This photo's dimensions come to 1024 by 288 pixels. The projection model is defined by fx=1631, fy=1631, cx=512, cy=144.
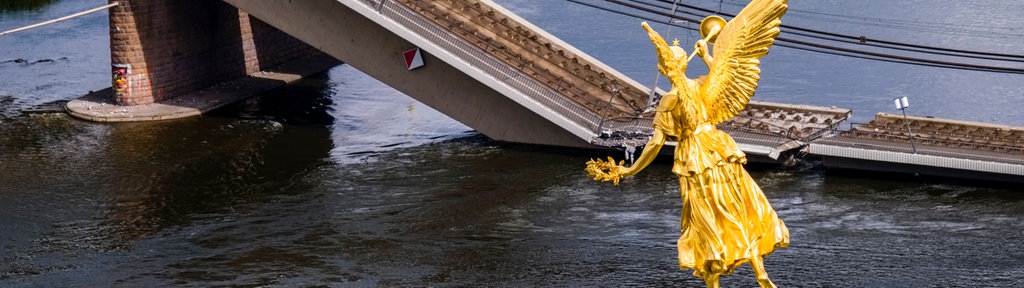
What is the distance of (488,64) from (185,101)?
46.2 ft

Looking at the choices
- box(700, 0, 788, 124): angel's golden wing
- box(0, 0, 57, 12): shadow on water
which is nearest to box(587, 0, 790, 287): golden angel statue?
box(700, 0, 788, 124): angel's golden wing

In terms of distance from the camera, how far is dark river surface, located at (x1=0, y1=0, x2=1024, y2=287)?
126 ft

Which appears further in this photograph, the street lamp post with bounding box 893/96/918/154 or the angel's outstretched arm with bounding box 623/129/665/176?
the street lamp post with bounding box 893/96/918/154

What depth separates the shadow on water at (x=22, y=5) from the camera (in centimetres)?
8312

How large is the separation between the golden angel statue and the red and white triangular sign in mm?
23740

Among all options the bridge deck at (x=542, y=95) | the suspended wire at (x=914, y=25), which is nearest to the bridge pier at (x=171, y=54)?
the bridge deck at (x=542, y=95)

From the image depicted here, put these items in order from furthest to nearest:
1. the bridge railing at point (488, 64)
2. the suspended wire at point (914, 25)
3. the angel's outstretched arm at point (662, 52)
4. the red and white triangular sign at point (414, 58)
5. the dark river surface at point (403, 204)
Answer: the suspended wire at point (914, 25), the red and white triangular sign at point (414, 58), the bridge railing at point (488, 64), the dark river surface at point (403, 204), the angel's outstretched arm at point (662, 52)

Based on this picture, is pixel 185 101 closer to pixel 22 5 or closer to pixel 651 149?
pixel 22 5

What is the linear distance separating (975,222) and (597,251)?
10235 millimetres

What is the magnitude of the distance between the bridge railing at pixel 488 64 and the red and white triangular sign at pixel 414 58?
129 cm

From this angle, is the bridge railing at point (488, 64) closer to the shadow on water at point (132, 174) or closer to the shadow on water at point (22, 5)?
the shadow on water at point (132, 174)

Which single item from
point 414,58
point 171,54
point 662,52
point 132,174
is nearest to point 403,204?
point 414,58

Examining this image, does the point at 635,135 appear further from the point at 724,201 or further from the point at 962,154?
the point at 724,201

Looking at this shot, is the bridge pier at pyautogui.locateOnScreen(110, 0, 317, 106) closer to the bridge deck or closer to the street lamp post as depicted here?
the bridge deck
